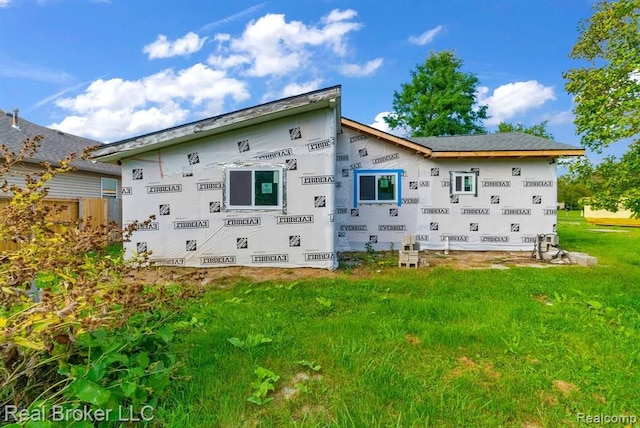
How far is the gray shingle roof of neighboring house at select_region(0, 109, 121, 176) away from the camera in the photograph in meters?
10.8

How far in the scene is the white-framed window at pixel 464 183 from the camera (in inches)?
367

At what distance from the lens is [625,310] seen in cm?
397

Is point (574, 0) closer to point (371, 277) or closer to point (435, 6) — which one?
point (435, 6)

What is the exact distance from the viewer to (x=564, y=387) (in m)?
2.40

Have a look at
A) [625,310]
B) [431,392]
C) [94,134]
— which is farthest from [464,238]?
[94,134]

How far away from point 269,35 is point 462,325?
10.3 meters

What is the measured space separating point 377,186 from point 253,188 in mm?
4244

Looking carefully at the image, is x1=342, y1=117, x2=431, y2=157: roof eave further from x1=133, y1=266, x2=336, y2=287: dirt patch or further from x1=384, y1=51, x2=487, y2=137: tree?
x1=384, y1=51, x2=487, y2=137: tree

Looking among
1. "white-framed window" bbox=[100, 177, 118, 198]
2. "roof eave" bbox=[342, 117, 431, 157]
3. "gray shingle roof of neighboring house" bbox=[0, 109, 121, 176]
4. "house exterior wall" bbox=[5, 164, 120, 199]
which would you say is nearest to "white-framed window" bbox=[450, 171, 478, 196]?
"roof eave" bbox=[342, 117, 431, 157]

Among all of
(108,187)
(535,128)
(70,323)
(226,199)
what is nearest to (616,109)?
(70,323)

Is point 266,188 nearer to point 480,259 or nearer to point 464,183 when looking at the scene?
point 480,259

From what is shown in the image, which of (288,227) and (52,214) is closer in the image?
(52,214)

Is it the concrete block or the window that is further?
the window

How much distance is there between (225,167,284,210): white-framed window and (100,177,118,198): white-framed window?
920 cm
